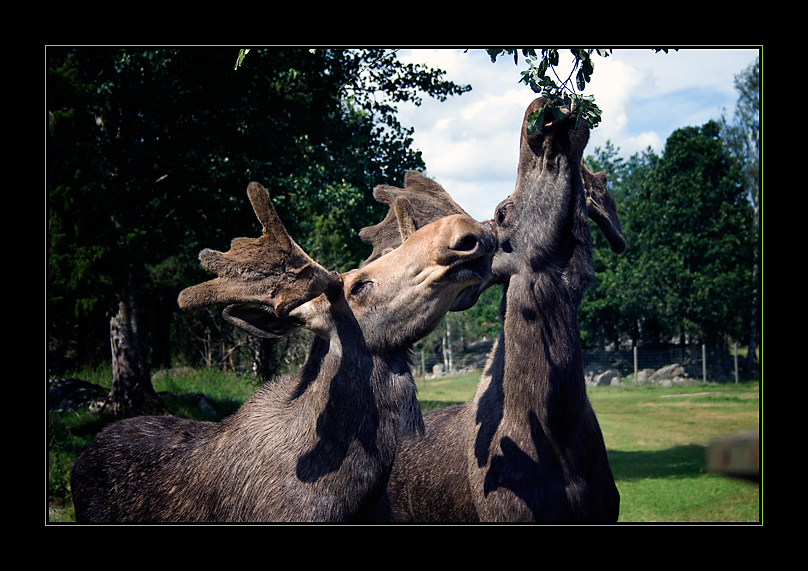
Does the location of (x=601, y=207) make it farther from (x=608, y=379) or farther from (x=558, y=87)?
(x=608, y=379)

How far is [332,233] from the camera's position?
16.1 m

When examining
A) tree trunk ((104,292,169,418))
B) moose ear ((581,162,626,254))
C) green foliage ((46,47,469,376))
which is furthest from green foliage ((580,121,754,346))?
moose ear ((581,162,626,254))

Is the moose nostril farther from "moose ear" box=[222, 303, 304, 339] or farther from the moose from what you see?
"moose ear" box=[222, 303, 304, 339]

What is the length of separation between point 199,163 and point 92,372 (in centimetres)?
589

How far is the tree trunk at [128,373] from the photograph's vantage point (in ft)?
35.3

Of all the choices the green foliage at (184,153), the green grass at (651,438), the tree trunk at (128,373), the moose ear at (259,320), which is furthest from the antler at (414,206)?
the tree trunk at (128,373)

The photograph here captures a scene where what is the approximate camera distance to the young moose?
9.53 feet

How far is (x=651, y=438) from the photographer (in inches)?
567

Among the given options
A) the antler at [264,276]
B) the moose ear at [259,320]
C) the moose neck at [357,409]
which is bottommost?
the moose neck at [357,409]

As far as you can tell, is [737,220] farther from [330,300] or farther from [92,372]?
[330,300]

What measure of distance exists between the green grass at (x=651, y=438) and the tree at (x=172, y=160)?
5.58 ft

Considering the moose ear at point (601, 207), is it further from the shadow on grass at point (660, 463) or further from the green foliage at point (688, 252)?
the green foliage at point (688, 252)

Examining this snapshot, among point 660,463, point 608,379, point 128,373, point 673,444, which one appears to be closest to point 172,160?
point 128,373

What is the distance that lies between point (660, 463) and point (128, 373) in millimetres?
9205
